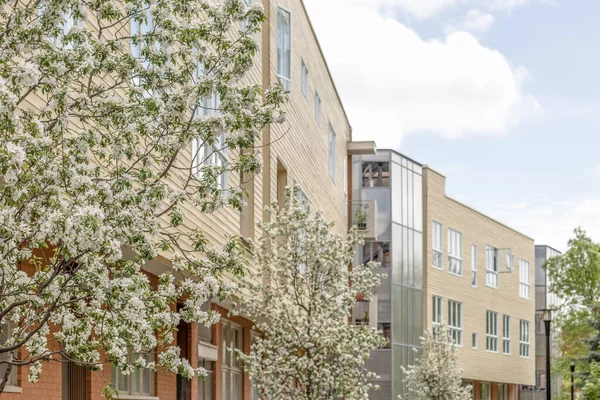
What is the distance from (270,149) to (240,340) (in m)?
5.30

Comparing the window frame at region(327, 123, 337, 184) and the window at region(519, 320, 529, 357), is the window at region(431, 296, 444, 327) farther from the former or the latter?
the window frame at region(327, 123, 337, 184)

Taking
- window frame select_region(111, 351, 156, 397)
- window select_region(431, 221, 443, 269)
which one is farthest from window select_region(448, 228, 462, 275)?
window frame select_region(111, 351, 156, 397)

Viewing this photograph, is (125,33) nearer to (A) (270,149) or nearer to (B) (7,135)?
(B) (7,135)

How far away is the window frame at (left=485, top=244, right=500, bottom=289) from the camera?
5466 cm

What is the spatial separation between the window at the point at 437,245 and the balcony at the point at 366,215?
4996 millimetres

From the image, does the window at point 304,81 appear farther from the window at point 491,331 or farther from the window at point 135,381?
the window at point 491,331

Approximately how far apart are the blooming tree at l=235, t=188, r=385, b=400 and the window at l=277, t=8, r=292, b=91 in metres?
Answer: 4.23

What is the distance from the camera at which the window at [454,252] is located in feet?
167

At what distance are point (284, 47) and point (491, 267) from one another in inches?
1224

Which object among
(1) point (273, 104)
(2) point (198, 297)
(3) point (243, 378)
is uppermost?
(1) point (273, 104)

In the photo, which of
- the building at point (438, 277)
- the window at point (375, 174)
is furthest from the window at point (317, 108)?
the window at point (375, 174)

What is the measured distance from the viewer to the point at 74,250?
716 centimetres

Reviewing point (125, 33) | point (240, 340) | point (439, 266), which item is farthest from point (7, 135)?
point (439, 266)

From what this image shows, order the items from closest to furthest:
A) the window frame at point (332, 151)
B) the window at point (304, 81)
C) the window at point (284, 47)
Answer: the window at point (284, 47) → the window at point (304, 81) → the window frame at point (332, 151)
